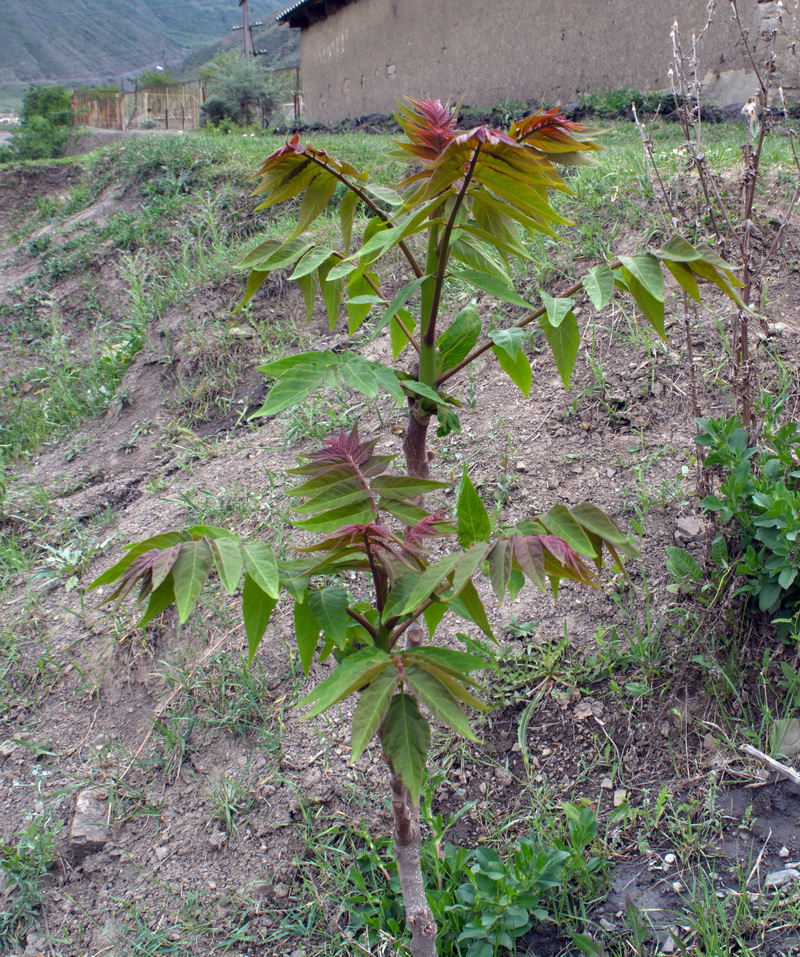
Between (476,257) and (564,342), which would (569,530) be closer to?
(564,342)

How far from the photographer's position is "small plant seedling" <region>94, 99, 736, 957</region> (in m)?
1.09

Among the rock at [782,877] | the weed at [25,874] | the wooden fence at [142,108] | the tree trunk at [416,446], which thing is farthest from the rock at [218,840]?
the wooden fence at [142,108]

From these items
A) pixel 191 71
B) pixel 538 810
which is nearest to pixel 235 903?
pixel 538 810

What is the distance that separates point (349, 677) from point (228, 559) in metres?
0.26

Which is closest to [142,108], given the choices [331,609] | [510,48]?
[510,48]

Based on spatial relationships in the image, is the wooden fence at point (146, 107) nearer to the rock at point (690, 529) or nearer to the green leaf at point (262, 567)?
the rock at point (690, 529)

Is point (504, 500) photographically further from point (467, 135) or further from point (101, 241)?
point (101, 241)

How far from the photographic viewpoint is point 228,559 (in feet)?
3.62

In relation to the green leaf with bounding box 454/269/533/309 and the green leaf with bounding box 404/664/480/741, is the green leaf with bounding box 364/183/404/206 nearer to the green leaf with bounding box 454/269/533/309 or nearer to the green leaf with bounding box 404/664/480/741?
the green leaf with bounding box 454/269/533/309

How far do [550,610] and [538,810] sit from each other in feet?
2.27

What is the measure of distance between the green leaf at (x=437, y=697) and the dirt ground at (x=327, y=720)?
984 mm

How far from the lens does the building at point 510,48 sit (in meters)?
8.30

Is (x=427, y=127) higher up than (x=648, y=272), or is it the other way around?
(x=427, y=127)

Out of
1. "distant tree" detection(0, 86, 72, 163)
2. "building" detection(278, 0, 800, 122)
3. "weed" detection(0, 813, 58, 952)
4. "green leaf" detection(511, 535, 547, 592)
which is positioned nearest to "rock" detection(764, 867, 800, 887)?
"green leaf" detection(511, 535, 547, 592)
